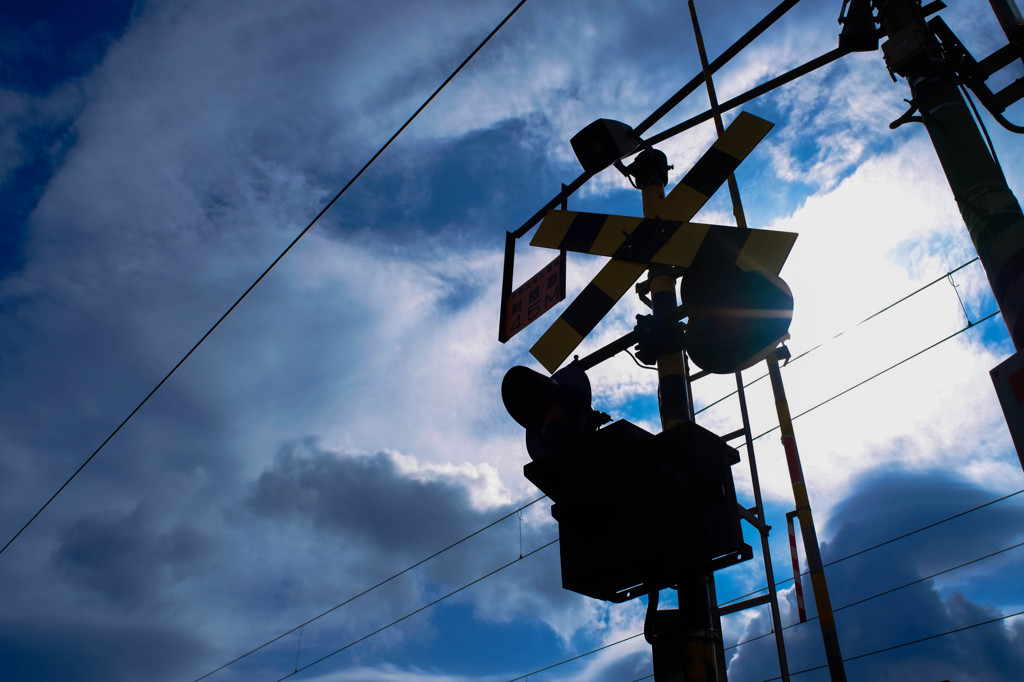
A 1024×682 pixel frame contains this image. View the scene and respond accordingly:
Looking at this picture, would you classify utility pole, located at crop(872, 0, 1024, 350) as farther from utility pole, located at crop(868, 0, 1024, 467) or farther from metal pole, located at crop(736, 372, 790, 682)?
metal pole, located at crop(736, 372, 790, 682)

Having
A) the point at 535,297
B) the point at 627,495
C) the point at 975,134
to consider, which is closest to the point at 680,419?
the point at 627,495

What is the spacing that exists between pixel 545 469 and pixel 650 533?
38cm

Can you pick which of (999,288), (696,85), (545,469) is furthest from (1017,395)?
(696,85)

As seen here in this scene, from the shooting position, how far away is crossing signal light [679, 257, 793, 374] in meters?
2.48

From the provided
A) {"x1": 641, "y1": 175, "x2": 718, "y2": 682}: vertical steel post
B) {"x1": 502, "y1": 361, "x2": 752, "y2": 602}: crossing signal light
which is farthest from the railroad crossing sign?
{"x1": 502, "y1": 361, "x2": 752, "y2": 602}: crossing signal light

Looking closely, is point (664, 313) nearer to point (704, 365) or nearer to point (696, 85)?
point (704, 365)

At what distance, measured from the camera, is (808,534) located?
3.82m

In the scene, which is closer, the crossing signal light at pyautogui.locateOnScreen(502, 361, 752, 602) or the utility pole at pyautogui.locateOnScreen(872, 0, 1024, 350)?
the crossing signal light at pyautogui.locateOnScreen(502, 361, 752, 602)

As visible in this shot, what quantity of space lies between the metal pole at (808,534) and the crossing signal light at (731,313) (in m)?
0.81

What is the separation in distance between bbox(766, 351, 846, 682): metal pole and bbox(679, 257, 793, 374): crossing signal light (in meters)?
0.81

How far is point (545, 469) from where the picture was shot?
2.20 metres

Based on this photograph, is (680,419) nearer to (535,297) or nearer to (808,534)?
(535,297)

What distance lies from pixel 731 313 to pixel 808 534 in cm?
197

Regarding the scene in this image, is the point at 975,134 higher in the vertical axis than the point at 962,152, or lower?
higher
